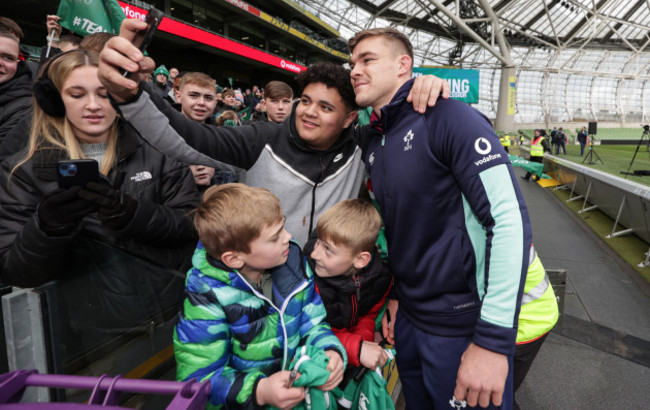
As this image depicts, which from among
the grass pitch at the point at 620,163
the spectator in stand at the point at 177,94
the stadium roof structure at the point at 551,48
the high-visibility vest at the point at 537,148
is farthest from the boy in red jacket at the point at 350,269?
the stadium roof structure at the point at 551,48

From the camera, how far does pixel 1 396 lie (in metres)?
0.78

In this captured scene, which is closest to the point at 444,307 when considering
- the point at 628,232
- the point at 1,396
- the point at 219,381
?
the point at 219,381

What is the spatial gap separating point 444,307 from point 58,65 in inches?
78.8

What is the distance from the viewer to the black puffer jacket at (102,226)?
50.0 inches

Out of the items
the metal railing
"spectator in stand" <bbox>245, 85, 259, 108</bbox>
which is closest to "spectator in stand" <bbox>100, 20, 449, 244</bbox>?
the metal railing

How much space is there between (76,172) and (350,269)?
115 cm

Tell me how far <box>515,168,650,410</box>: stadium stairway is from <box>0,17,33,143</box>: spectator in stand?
407 centimetres

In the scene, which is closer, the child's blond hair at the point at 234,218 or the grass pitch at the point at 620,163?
the child's blond hair at the point at 234,218

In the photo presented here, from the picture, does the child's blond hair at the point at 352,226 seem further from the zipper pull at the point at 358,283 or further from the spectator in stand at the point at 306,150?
the spectator in stand at the point at 306,150

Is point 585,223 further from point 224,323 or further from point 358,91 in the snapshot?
point 224,323

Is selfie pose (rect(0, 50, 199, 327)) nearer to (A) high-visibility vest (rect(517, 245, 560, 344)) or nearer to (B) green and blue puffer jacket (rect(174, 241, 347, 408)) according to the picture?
(B) green and blue puffer jacket (rect(174, 241, 347, 408))

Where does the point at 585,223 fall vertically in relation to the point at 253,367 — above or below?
below

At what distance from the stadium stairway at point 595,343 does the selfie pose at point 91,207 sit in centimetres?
264

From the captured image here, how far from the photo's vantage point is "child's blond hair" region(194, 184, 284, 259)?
135 cm
